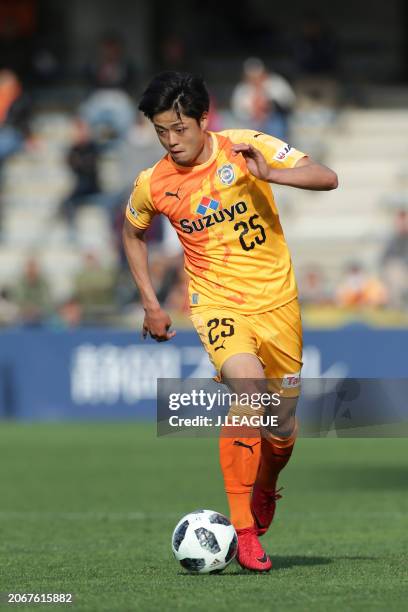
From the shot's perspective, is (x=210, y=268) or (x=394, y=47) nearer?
(x=210, y=268)

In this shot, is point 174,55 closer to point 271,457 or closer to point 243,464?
point 271,457

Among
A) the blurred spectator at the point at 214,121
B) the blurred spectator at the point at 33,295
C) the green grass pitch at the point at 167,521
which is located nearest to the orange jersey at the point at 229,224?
the green grass pitch at the point at 167,521

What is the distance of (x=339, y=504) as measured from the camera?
431 inches

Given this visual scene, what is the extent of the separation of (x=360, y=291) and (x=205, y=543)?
11.7m

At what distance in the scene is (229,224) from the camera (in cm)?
716

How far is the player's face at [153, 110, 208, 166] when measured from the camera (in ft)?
22.8

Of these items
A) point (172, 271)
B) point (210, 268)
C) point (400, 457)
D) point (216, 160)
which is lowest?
point (400, 457)

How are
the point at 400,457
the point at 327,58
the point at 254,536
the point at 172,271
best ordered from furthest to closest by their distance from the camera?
the point at 327,58 < the point at 172,271 < the point at 400,457 < the point at 254,536

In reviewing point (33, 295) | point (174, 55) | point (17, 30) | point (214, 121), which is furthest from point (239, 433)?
point (17, 30)

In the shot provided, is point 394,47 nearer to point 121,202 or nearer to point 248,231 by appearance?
point 121,202

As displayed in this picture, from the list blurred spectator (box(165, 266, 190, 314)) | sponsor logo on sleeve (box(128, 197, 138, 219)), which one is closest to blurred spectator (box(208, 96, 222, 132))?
blurred spectator (box(165, 266, 190, 314))

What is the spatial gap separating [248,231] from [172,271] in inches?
441

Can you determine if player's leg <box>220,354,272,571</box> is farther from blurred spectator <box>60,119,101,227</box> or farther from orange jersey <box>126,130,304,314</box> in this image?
blurred spectator <box>60,119,101,227</box>

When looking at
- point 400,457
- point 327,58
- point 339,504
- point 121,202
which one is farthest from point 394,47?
point 339,504
